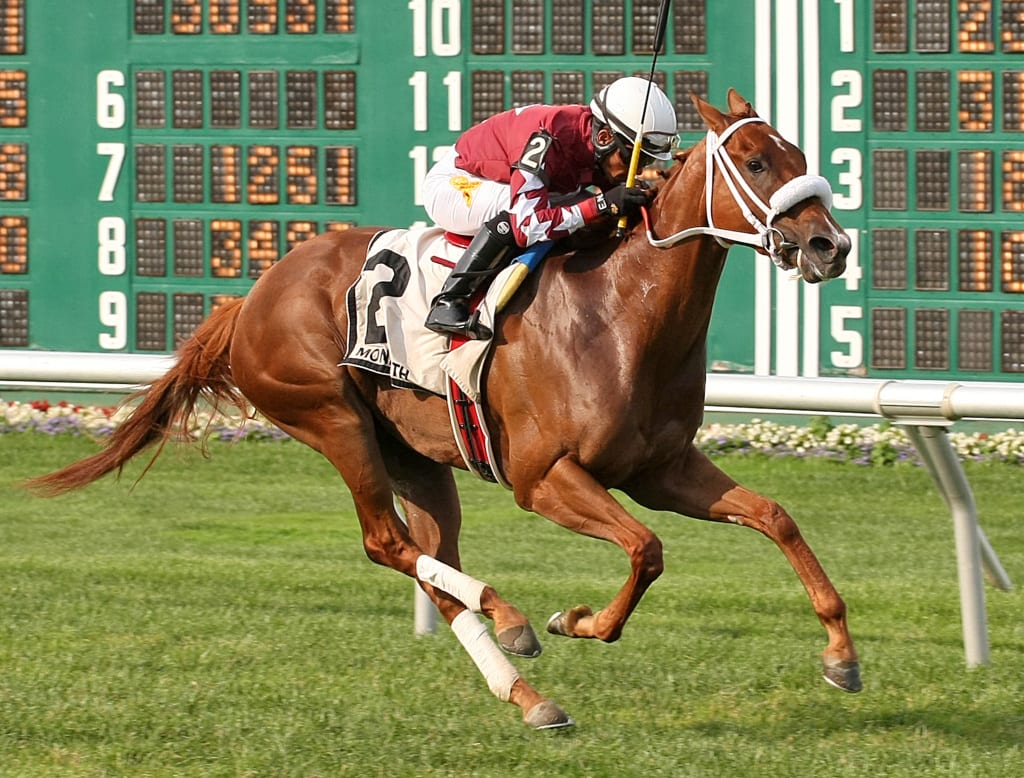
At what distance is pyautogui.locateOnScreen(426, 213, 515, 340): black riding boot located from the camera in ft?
15.6

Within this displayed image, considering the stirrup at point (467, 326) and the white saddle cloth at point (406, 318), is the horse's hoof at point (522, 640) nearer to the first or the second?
the white saddle cloth at point (406, 318)

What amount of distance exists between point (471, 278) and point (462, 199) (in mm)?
327

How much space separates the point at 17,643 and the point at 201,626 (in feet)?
1.97

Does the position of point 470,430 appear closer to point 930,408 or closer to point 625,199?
point 625,199

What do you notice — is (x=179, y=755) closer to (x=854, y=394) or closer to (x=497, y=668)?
(x=497, y=668)

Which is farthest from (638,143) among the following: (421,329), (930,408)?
(930,408)

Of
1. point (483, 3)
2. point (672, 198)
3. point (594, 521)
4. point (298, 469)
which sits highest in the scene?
point (483, 3)

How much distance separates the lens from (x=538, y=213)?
471 centimetres

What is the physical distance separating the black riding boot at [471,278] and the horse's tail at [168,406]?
3.65 feet

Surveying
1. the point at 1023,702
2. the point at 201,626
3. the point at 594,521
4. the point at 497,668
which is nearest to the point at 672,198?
the point at 594,521

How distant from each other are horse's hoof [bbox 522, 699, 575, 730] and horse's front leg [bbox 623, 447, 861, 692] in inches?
23.0

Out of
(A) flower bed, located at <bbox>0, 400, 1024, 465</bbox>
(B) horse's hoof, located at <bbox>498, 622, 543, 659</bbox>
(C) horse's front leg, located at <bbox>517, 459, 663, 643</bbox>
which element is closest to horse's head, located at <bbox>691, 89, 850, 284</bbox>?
(C) horse's front leg, located at <bbox>517, 459, 663, 643</bbox>

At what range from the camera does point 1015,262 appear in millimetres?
9383

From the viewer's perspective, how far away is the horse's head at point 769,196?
414cm
